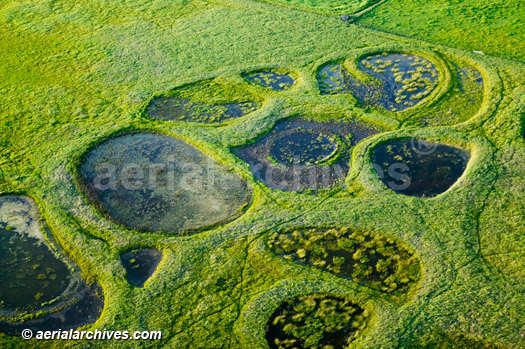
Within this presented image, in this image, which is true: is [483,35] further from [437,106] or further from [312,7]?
[312,7]

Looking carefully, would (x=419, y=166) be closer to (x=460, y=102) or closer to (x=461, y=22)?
(x=460, y=102)

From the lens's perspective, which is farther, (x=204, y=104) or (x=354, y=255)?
(x=204, y=104)

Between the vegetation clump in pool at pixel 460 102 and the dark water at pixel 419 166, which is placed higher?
the vegetation clump in pool at pixel 460 102

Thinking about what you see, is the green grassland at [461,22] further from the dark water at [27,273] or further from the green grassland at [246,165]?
the dark water at [27,273]

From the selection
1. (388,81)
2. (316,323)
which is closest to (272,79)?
(388,81)

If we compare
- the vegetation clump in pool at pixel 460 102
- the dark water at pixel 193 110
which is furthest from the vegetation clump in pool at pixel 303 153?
the vegetation clump in pool at pixel 460 102

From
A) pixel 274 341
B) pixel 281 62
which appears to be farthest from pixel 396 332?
pixel 281 62

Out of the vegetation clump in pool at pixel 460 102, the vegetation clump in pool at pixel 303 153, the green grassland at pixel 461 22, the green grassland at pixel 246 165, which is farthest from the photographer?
the green grassland at pixel 461 22
